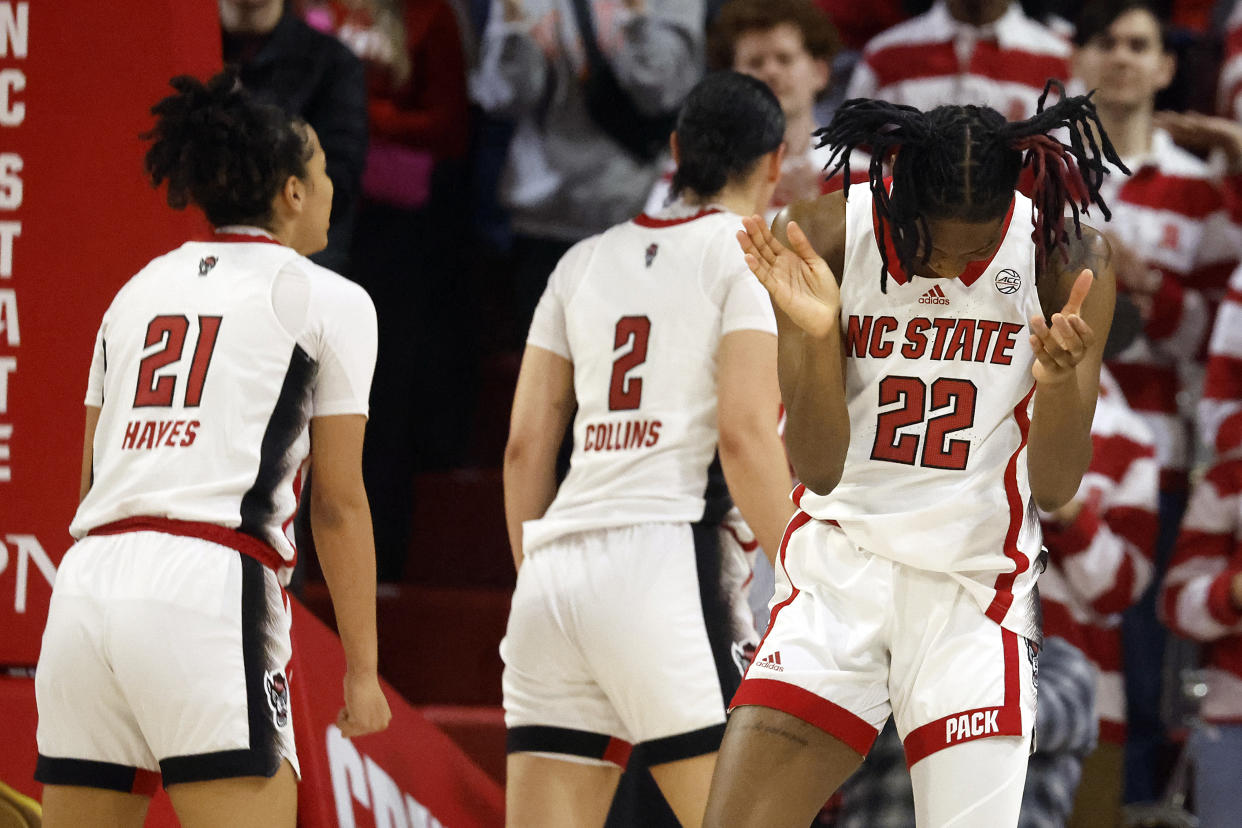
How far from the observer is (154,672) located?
296cm

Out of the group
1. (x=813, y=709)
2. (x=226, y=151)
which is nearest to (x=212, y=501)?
(x=226, y=151)

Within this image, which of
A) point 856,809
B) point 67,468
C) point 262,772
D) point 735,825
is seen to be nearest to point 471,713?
point 856,809

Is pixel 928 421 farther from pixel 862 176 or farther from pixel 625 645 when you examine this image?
pixel 862 176

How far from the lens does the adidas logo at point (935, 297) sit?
2.93 metres

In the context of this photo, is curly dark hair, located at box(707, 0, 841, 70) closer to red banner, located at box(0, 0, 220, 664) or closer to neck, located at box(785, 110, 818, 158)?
neck, located at box(785, 110, 818, 158)

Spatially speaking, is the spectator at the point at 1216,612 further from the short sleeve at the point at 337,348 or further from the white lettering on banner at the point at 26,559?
the white lettering on banner at the point at 26,559

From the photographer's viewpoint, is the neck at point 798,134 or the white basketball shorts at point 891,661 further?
the neck at point 798,134

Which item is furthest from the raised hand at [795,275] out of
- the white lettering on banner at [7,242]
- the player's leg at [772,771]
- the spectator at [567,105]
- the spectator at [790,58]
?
the spectator at [567,105]

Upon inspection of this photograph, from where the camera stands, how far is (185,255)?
326 centimetres

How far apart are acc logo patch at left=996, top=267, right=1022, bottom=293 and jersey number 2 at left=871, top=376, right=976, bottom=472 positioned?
177 millimetres

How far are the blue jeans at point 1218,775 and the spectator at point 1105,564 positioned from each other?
10.0 inches

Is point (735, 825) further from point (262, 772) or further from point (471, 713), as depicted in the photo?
point (471, 713)

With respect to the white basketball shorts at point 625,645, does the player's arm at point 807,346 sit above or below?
above

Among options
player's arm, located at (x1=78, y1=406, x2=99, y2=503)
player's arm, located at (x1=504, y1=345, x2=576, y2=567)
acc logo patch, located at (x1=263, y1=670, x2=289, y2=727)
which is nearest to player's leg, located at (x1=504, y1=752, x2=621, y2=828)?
player's arm, located at (x1=504, y1=345, x2=576, y2=567)
